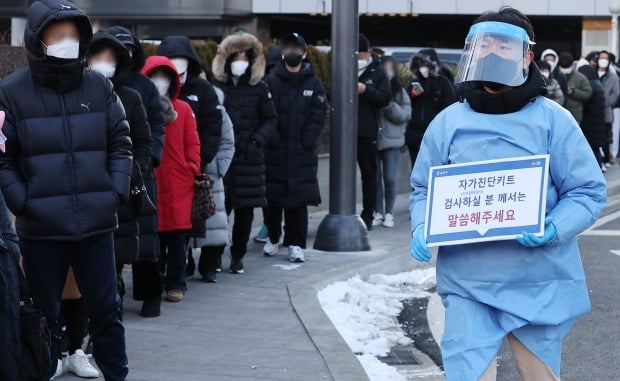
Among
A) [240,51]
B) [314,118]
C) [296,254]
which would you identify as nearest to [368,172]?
[314,118]

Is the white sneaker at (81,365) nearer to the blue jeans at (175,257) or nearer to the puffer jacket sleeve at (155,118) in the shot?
the puffer jacket sleeve at (155,118)

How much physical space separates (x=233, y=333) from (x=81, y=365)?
1.42 metres

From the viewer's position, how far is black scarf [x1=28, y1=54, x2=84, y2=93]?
577cm

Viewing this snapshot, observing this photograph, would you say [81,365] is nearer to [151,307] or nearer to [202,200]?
[151,307]

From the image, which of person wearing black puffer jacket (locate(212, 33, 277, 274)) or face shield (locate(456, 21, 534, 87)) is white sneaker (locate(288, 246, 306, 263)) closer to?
person wearing black puffer jacket (locate(212, 33, 277, 274))

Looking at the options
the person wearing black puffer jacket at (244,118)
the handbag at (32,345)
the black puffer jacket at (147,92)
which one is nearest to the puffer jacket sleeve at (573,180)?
the handbag at (32,345)

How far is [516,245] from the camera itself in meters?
4.75

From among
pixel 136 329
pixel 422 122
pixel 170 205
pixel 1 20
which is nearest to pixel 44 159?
pixel 136 329

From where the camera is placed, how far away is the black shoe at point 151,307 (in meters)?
8.27

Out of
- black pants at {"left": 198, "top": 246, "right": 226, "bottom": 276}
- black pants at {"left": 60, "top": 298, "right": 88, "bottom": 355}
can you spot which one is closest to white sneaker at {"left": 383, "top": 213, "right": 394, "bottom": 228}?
black pants at {"left": 198, "top": 246, "right": 226, "bottom": 276}

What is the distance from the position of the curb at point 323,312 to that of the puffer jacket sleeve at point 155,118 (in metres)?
1.42

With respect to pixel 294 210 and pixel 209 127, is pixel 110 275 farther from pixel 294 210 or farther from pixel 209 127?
pixel 294 210

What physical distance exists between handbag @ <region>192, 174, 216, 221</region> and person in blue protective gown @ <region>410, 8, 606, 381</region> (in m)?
4.19

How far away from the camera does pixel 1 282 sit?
469cm
